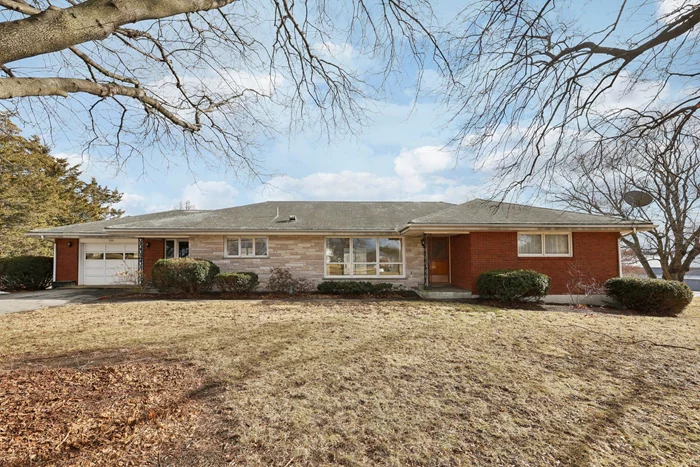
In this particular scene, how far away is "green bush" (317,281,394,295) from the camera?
41.9 feet

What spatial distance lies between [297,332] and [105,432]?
12.5 ft

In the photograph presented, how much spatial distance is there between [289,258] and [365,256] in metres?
3.22

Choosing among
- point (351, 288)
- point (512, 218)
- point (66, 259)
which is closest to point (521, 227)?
point (512, 218)

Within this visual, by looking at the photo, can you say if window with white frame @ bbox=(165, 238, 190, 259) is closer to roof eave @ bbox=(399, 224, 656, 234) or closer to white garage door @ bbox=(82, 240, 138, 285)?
white garage door @ bbox=(82, 240, 138, 285)

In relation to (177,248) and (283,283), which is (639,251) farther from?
(177,248)

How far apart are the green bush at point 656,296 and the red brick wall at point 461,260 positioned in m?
4.75

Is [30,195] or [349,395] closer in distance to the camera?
[349,395]

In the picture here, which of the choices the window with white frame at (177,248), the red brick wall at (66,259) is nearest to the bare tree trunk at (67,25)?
the window with white frame at (177,248)

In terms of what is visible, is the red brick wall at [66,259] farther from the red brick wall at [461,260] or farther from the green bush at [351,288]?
the red brick wall at [461,260]

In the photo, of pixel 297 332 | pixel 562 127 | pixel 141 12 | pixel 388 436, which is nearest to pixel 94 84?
pixel 141 12

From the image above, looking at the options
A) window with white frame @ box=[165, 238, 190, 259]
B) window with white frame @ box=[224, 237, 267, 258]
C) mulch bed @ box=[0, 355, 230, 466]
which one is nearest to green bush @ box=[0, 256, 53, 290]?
window with white frame @ box=[165, 238, 190, 259]

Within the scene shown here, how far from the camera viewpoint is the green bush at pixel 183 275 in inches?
467

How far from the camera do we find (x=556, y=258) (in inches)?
474

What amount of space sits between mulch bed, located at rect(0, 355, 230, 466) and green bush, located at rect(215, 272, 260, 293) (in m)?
7.82
